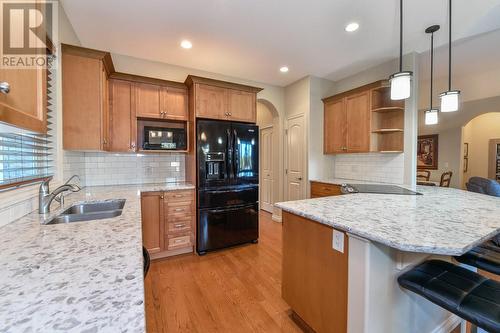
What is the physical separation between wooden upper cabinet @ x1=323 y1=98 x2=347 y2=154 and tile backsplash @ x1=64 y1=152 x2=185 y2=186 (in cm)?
248

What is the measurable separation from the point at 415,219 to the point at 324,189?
7.20 ft

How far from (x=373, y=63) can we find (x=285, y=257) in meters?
3.14

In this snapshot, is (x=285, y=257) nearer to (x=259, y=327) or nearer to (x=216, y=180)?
(x=259, y=327)

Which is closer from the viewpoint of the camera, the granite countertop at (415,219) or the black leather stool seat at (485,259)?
the granite countertop at (415,219)

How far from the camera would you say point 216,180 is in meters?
2.99

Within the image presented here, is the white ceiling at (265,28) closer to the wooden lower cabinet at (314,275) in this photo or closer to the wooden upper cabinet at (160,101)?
the wooden upper cabinet at (160,101)

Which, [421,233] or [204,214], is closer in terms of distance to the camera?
[421,233]

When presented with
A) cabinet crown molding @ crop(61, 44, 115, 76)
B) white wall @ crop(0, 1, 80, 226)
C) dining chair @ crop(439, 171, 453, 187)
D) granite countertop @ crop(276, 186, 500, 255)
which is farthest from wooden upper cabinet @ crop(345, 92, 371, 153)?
dining chair @ crop(439, 171, 453, 187)

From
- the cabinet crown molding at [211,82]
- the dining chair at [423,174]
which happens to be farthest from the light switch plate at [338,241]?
the dining chair at [423,174]

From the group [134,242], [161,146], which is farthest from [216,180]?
[134,242]

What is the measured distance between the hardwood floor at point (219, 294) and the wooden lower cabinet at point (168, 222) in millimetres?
162

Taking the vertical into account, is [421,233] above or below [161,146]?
below

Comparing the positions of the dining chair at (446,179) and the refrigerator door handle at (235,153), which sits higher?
the refrigerator door handle at (235,153)

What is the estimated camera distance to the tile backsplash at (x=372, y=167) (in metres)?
3.17
